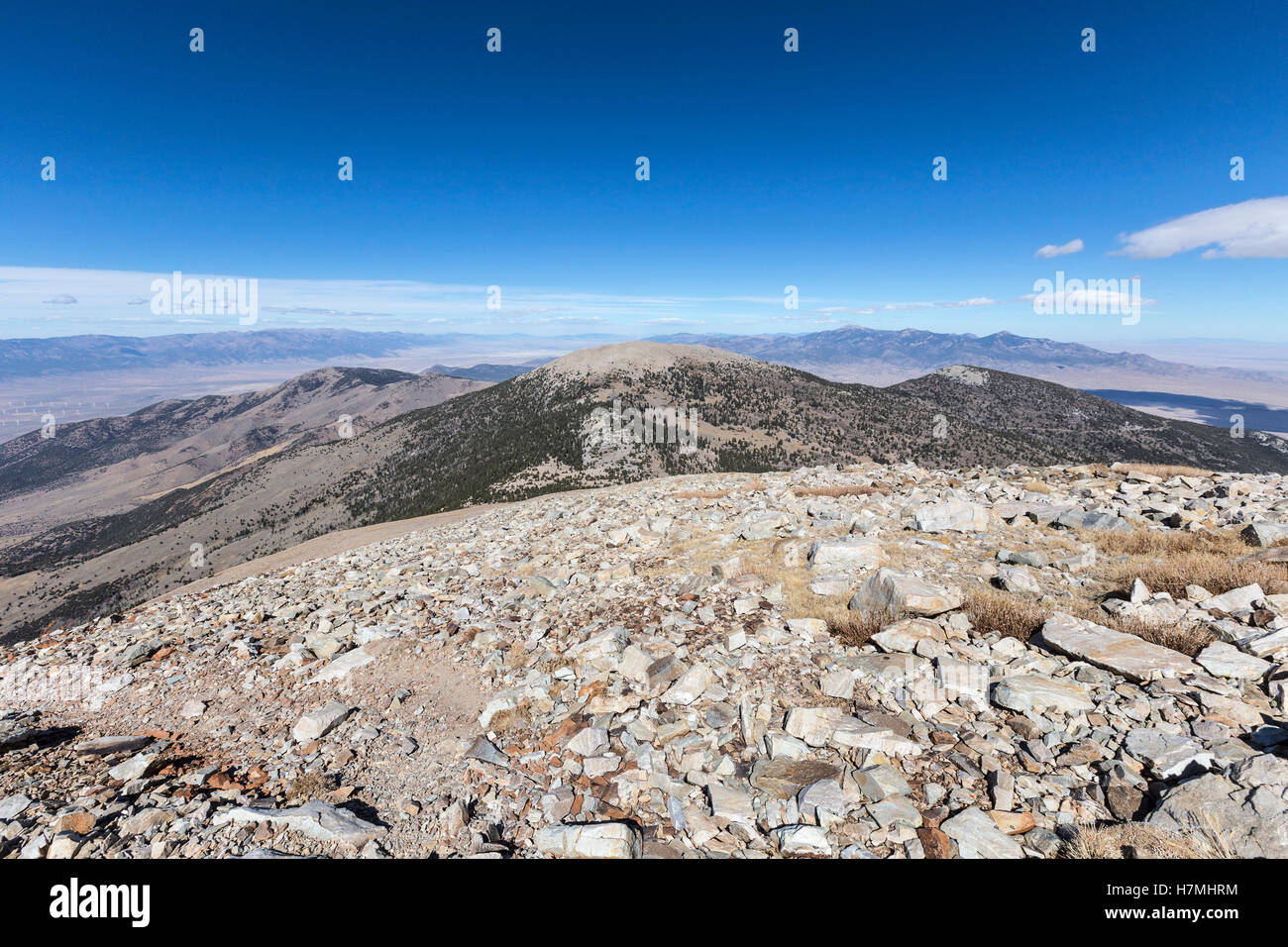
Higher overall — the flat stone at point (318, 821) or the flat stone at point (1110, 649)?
the flat stone at point (1110, 649)

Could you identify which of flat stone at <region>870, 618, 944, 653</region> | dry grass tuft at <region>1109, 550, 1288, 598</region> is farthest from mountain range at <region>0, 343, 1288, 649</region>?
flat stone at <region>870, 618, 944, 653</region>

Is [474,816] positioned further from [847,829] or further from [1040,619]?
[1040,619]

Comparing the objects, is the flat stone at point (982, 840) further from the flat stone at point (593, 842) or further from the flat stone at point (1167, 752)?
the flat stone at point (593, 842)

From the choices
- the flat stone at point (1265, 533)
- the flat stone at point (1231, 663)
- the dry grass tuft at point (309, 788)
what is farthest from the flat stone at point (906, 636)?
the flat stone at point (1265, 533)

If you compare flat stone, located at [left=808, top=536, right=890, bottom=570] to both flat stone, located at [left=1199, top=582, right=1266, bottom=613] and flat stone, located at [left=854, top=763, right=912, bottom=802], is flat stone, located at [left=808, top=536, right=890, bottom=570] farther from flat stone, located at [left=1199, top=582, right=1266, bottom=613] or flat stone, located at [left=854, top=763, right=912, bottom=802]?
flat stone, located at [left=854, top=763, right=912, bottom=802]

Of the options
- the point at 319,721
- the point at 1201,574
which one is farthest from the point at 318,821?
the point at 1201,574

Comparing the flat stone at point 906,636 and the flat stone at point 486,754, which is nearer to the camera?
the flat stone at point 486,754
